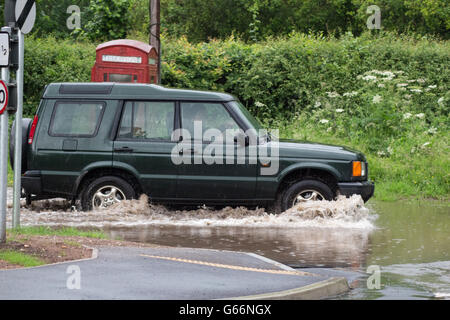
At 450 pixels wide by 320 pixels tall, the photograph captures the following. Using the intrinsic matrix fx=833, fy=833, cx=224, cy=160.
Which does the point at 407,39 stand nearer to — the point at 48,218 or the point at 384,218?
the point at 384,218

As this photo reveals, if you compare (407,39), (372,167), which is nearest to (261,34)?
(407,39)


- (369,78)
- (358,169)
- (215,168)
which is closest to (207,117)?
(215,168)

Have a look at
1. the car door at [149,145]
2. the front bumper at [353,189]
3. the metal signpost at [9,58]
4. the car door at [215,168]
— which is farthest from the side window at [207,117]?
the metal signpost at [9,58]

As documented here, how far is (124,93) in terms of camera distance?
1273 centimetres

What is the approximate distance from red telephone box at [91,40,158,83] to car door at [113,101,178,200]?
456 centimetres

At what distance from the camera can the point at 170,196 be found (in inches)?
493

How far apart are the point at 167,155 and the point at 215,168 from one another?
74 centimetres

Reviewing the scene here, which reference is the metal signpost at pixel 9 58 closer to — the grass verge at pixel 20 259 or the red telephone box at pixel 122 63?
the grass verge at pixel 20 259

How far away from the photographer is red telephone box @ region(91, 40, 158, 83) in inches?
674

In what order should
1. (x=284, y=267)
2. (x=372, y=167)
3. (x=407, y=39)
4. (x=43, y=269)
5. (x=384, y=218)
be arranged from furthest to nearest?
(x=407, y=39) → (x=372, y=167) → (x=384, y=218) → (x=284, y=267) → (x=43, y=269)

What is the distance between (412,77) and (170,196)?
11926 mm

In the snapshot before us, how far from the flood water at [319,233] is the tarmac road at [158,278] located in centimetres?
71

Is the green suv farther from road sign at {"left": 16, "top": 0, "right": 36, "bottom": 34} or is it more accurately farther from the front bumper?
road sign at {"left": 16, "top": 0, "right": 36, "bottom": 34}

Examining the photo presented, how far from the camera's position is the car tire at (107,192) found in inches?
494
